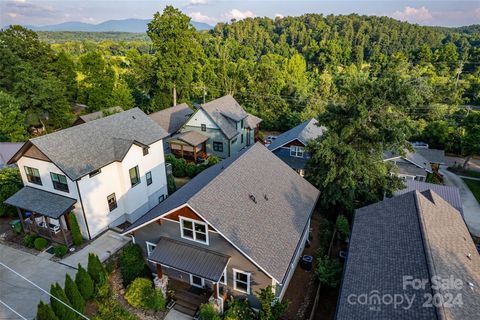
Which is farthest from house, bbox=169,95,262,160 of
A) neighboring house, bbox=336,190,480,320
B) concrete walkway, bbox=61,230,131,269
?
neighboring house, bbox=336,190,480,320

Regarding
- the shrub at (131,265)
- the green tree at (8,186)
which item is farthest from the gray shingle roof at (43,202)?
the shrub at (131,265)

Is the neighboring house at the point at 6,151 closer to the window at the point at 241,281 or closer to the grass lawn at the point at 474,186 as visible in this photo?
the window at the point at 241,281

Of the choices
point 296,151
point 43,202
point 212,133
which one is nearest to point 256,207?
point 43,202

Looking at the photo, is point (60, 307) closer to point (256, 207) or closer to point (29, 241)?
point (29, 241)

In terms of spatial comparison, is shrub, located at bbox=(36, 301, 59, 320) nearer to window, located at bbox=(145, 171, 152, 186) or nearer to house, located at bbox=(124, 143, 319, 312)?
house, located at bbox=(124, 143, 319, 312)

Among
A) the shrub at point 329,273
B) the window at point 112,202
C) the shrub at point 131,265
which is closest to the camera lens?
the shrub at point 329,273

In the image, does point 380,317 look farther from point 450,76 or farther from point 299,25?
point 299,25
